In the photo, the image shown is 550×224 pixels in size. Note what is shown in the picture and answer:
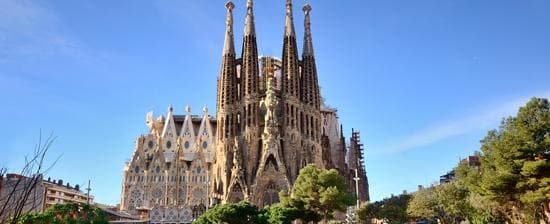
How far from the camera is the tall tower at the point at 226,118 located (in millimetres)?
60594

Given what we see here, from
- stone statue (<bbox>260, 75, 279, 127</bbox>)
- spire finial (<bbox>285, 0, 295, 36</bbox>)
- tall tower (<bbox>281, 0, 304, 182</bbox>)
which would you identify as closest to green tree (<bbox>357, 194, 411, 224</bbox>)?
tall tower (<bbox>281, 0, 304, 182</bbox>)

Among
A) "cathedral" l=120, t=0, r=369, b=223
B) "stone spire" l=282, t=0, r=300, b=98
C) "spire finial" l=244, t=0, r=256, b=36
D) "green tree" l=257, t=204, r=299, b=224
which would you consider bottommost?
"green tree" l=257, t=204, r=299, b=224

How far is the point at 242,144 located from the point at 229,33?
54.1 ft

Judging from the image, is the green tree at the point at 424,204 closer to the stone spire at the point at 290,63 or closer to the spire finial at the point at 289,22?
the stone spire at the point at 290,63

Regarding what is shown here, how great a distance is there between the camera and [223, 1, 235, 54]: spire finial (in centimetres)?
6675

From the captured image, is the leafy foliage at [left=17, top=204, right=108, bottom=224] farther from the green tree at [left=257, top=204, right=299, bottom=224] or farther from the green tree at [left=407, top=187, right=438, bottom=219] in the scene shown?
the green tree at [left=407, top=187, right=438, bottom=219]

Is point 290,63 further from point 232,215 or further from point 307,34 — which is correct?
point 232,215

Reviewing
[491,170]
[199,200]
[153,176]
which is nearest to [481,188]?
[491,170]

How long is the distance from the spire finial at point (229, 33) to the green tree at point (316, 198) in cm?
2862

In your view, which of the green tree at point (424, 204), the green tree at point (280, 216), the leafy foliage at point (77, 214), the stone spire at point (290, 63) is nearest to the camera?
the leafy foliage at point (77, 214)

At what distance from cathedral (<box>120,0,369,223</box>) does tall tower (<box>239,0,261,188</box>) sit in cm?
12

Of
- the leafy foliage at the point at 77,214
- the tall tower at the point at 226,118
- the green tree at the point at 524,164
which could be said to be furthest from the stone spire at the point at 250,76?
the green tree at the point at 524,164

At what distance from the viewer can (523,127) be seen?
2892cm

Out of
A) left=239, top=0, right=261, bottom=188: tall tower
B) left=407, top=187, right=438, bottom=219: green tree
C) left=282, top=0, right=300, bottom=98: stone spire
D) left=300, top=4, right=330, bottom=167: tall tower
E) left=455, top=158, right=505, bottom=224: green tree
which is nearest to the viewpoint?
left=455, top=158, right=505, bottom=224: green tree
